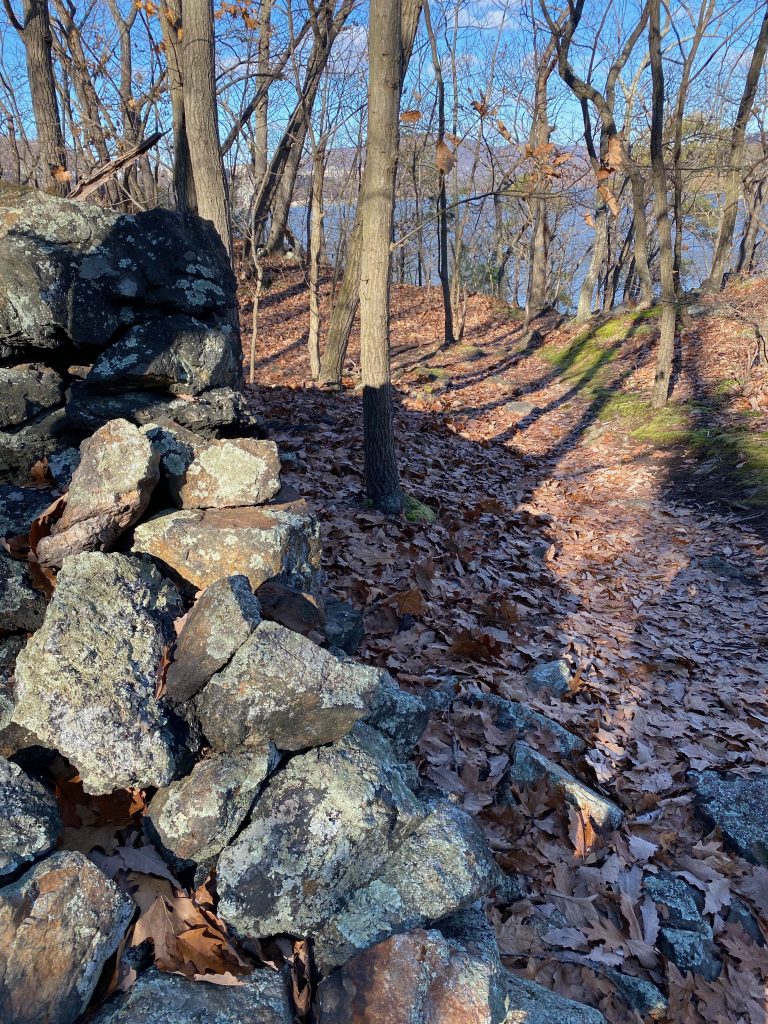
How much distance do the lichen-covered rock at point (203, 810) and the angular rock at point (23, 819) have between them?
0.35 m

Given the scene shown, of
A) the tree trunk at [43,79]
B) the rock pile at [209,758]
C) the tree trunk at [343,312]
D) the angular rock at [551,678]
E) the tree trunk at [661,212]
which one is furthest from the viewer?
the tree trunk at [661,212]

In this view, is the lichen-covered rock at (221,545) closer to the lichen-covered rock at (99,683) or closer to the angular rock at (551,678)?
the lichen-covered rock at (99,683)

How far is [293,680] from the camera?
2590 mm

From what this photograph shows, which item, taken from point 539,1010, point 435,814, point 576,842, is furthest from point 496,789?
point 539,1010

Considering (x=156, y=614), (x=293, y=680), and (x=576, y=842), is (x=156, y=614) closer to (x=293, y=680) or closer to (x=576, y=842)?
(x=293, y=680)

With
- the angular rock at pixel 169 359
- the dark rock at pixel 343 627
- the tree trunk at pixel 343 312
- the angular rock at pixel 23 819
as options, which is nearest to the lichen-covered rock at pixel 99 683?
the angular rock at pixel 23 819

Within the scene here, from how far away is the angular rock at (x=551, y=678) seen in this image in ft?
15.9

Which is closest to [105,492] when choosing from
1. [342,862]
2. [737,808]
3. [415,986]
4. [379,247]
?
[342,862]

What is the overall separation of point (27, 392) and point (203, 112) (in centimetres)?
459

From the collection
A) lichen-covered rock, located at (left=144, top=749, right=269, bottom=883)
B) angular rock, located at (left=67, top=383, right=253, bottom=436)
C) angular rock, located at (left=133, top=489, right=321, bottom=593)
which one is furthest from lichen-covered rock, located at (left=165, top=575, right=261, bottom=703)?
angular rock, located at (left=67, top=383, right=253, bottom=436)

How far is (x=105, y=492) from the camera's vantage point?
10.5ft

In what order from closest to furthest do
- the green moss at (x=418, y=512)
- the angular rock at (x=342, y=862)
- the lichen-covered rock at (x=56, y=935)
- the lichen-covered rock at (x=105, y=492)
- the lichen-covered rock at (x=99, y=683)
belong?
the lichen-covered rock at (x=56, y=935) < the angular rock at (x=342, y=862) < the lichen-covered rock at (x=99, y=683) < the lichen-covered rock at (x=105, y=492) < the green moss at (x=418, y=512)

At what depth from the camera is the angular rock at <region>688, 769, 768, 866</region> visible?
12.0ft

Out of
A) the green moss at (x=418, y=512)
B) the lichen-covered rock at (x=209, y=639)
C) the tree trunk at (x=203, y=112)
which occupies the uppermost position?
the tree trunk at (x=203, y=112)
